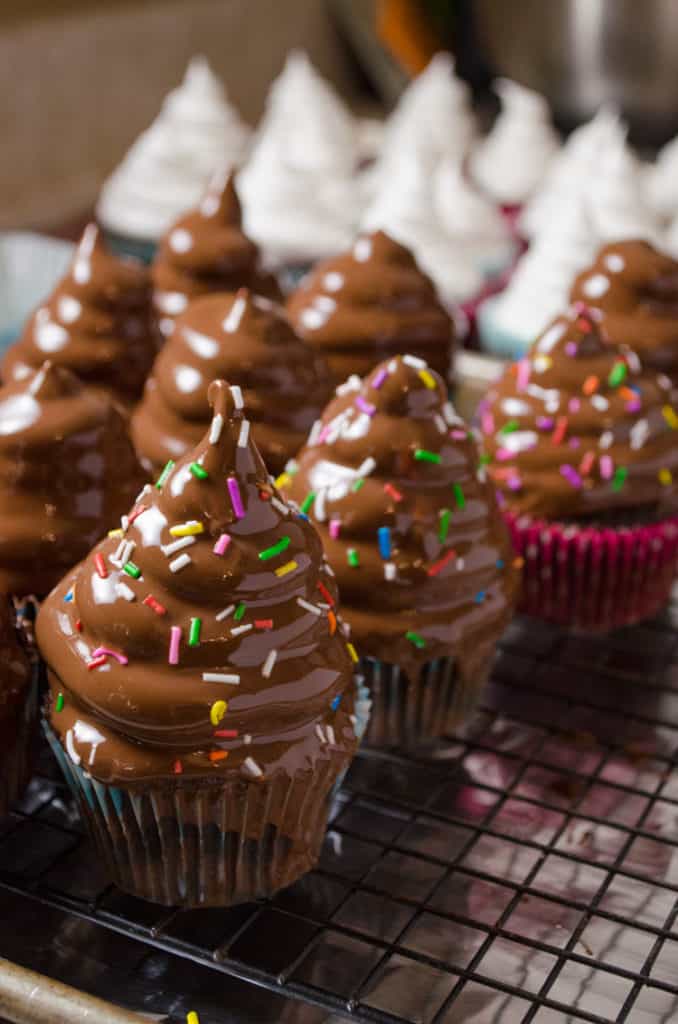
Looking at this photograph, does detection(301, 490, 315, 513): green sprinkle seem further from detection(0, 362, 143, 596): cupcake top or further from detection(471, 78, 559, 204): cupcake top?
detection(471, 78, 559, 204): cupcake top

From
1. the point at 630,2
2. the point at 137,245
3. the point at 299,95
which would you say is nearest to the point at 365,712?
the point at 137,245

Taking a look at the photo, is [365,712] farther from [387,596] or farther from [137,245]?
[137,245]

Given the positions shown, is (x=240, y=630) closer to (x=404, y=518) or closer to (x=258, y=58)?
(x=404, y=518)

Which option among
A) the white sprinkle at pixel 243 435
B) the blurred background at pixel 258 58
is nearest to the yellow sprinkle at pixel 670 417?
the white sprinkle at pixel 243 435

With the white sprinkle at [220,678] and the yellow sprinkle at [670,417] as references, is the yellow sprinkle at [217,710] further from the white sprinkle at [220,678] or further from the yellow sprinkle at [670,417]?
the yellow sprinkle at [670,417]

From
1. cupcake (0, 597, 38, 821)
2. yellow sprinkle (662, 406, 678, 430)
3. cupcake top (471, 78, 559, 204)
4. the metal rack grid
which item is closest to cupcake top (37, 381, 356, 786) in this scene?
cupcake (0, 597, 38, 821)

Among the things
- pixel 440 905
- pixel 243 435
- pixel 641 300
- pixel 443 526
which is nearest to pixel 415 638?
pixel 443 526

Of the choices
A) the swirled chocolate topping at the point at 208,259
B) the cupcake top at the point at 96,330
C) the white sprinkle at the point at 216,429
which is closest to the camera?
the white sprinkle at the point at 216,429
